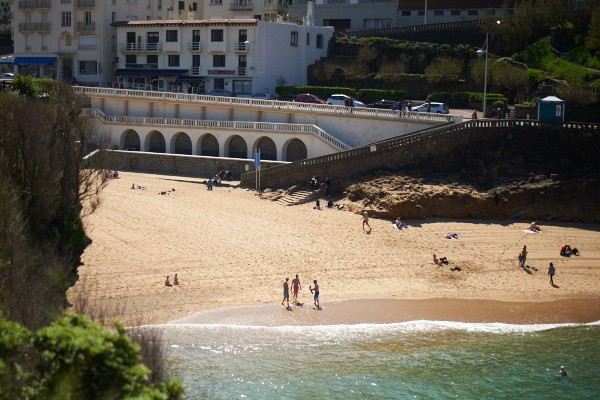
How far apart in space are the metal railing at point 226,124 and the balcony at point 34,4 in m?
14.9

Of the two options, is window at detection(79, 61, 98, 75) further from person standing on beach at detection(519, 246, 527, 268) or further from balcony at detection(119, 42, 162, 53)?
person standing on beach at detection(519, 246, 527, 268)

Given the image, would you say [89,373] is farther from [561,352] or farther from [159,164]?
[159,164]

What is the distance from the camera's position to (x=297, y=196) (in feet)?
165

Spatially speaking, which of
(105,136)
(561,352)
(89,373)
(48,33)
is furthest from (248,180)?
(89,373)

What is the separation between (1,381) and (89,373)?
1.48 m

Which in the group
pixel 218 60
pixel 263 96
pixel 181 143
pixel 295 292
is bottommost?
pixel 295 292

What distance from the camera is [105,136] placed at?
61.7 metres

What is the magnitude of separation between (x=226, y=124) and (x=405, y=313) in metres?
24.3

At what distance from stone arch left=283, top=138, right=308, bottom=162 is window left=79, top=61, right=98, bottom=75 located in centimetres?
2208

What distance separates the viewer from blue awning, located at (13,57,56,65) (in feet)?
244

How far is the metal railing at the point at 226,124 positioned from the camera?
5466cm

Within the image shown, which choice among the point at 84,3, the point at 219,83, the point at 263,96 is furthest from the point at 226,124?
the point at 84,3

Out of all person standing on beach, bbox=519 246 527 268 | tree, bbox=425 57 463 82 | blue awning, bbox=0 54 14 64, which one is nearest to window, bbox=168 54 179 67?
blue awning, bbox=0 54 14 64

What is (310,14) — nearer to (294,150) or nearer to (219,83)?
(219,83)
